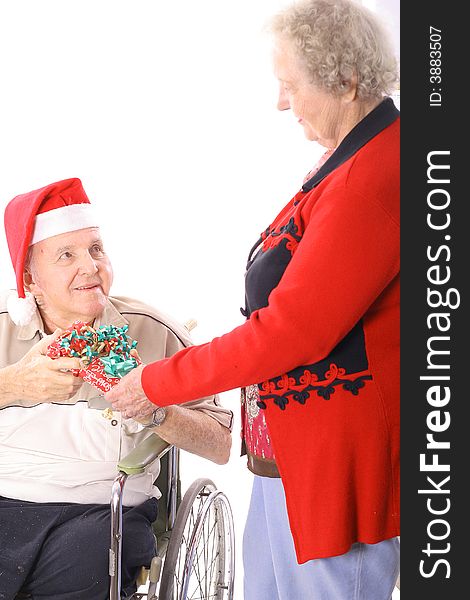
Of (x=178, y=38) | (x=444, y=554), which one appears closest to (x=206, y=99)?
(x=178, y=38)

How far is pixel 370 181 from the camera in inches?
61.4

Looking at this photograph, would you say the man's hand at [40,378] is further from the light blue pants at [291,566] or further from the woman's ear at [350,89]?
the woman's ear at [350,89]

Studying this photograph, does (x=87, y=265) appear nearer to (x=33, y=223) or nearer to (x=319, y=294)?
(x=33, y=223)

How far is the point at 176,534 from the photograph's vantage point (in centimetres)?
215

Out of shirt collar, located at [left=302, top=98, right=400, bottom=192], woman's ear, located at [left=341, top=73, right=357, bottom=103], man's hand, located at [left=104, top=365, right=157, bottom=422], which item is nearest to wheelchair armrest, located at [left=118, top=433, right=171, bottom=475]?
man's hand, located at [left=104, top=365, right=157, bottom=422]

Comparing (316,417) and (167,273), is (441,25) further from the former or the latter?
(167,273)

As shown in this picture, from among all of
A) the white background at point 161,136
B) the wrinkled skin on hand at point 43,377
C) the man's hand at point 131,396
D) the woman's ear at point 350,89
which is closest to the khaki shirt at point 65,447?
the wrinkled skin on hand at point 43,377

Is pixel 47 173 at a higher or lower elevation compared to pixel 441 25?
higher

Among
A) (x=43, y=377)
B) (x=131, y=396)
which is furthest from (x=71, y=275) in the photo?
(x=131, y=396)

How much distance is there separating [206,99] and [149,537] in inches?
75.7

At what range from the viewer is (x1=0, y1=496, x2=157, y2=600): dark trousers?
6.77 feet

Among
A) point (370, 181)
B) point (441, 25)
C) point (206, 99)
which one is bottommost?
point (370, 181)

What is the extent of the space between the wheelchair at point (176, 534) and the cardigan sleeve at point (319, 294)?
0.46 meters

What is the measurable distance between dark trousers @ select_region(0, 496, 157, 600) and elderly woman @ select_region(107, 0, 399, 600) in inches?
19.9
